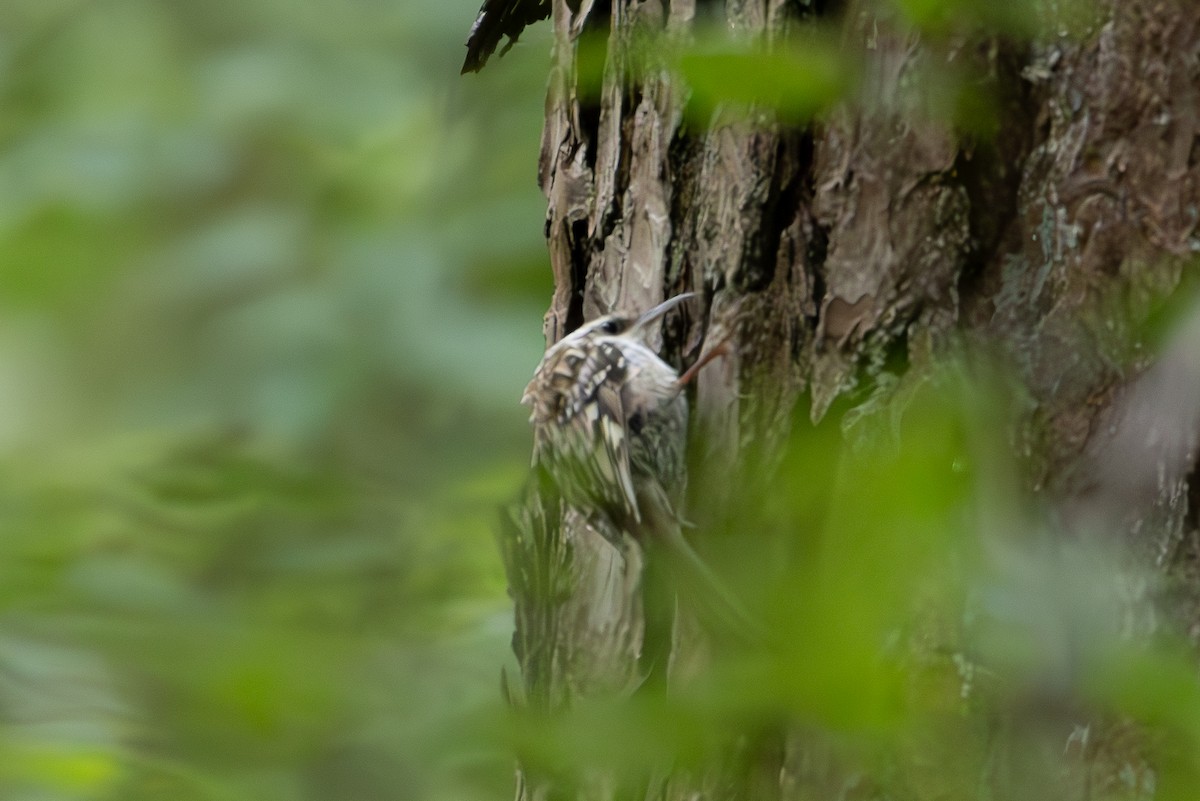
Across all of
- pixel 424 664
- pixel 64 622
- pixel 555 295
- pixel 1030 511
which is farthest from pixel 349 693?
pixel 555 295

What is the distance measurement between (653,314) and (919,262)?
→ 0.41m

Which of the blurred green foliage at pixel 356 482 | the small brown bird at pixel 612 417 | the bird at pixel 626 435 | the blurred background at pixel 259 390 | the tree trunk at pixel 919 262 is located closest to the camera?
the blurred green foliage at pixel 356 482

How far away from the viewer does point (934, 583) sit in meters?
0.55

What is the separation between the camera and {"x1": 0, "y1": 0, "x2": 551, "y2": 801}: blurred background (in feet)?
2.38

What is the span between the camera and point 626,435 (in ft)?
5.14

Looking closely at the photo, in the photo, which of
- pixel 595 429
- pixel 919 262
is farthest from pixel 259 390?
pixel 919 262

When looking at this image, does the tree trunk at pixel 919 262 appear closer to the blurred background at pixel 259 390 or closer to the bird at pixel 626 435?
the bird at pixel 626 435

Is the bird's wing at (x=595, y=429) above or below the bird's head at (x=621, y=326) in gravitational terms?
below

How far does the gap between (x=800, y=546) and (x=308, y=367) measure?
4.12 ft

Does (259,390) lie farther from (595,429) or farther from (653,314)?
(653,314)

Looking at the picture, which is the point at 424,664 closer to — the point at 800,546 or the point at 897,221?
the point at 800,546

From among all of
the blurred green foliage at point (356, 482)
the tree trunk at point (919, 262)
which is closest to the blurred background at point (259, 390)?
the blurred green foliage at point (356, 482)

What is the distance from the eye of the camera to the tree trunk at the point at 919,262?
3.10 ft

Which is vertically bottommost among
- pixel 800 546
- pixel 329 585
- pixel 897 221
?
pixel 329 585
